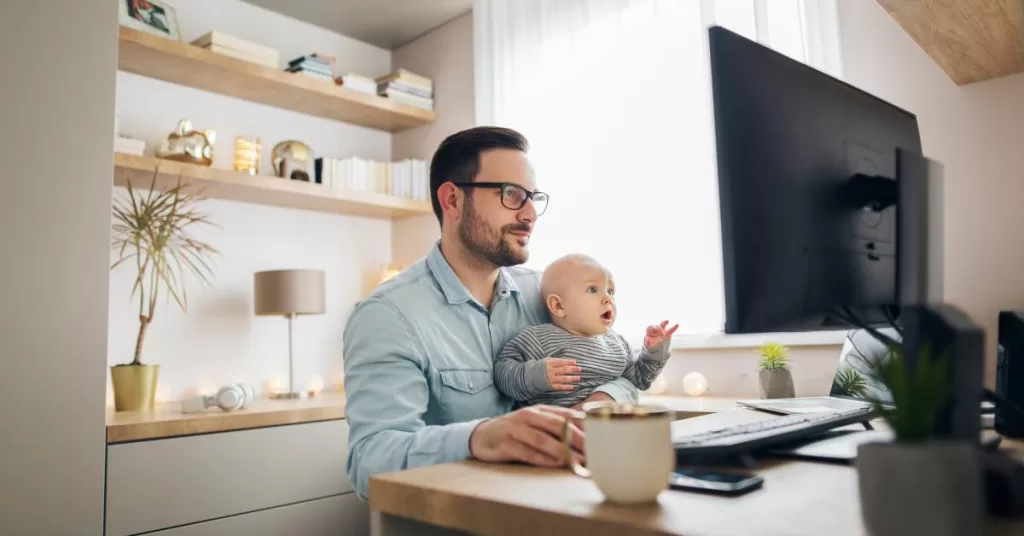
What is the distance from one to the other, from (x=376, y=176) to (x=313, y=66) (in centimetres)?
63

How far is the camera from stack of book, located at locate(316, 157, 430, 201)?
137 inches

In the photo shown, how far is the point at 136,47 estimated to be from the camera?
2.80 meters

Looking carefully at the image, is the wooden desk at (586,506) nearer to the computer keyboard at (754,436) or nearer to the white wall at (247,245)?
the computer keyboard at (754,436)

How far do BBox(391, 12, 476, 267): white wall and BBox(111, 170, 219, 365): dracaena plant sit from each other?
3.53ft

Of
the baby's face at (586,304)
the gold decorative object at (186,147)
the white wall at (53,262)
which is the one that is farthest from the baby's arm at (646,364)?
the gold decorative object at (186,147)

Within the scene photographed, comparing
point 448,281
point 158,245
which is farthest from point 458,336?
point 158,245

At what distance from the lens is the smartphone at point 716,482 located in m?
0.66

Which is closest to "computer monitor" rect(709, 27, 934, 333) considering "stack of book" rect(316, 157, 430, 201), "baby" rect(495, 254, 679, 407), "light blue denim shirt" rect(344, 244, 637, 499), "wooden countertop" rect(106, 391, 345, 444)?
"light blue denim shirt" rect(344, 244, 637, 499)

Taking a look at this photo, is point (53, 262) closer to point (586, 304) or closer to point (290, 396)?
point (290, 396)

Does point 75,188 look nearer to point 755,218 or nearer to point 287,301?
point 287,301

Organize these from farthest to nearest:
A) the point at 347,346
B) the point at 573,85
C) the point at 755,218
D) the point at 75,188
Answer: the point at 573,85 → the point at 75,188 → the point at 347,346 → the point at 755,218

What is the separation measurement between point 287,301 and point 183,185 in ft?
2.16

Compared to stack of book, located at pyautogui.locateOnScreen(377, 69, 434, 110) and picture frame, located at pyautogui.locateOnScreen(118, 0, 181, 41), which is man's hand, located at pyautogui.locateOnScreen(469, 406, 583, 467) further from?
stack of book, located at pyautogui.locateOnScreen(377, 69, 434, 110)

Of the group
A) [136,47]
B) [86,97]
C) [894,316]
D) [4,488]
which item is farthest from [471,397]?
[136,47]
